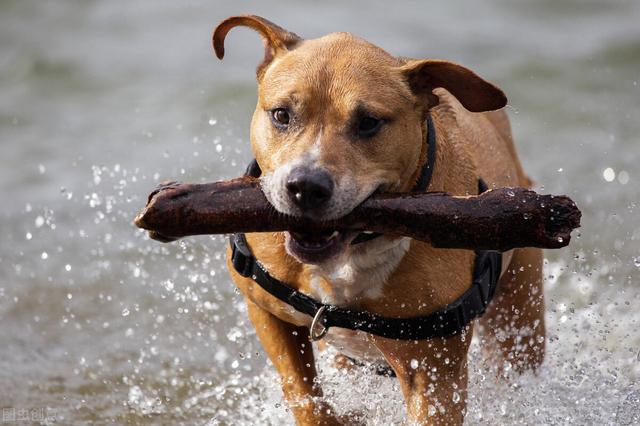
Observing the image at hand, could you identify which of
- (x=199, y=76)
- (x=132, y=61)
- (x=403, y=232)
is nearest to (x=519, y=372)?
(x=403, y=232)

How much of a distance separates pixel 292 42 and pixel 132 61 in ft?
22.9

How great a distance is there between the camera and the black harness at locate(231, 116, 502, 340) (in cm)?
418

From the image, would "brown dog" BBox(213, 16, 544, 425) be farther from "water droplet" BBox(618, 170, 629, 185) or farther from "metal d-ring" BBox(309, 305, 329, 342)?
"water droplet" BBox(618, 170, 629, 185)

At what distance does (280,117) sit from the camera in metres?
4.00

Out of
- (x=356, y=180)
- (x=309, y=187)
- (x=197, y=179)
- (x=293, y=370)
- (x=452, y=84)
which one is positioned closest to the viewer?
(x=309, y=187)

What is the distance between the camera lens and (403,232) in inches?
150

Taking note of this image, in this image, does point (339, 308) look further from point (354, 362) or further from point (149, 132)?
point (149, 132)

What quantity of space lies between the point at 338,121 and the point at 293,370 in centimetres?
123

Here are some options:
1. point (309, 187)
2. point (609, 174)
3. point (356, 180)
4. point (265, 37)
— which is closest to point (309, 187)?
point (309, 187)

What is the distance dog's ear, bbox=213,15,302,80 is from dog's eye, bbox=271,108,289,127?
1.23 ft

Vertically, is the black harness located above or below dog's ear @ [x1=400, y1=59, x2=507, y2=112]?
below

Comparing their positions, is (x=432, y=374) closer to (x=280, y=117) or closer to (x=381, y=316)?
(x=381, y=316)

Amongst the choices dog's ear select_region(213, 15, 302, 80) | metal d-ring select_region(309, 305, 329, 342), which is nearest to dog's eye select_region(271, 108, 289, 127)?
dog's ear select_region(213, 15, 302, 80)

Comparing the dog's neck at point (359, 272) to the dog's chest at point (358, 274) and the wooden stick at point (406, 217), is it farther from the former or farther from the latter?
the wooden stick at point (406, 217)
